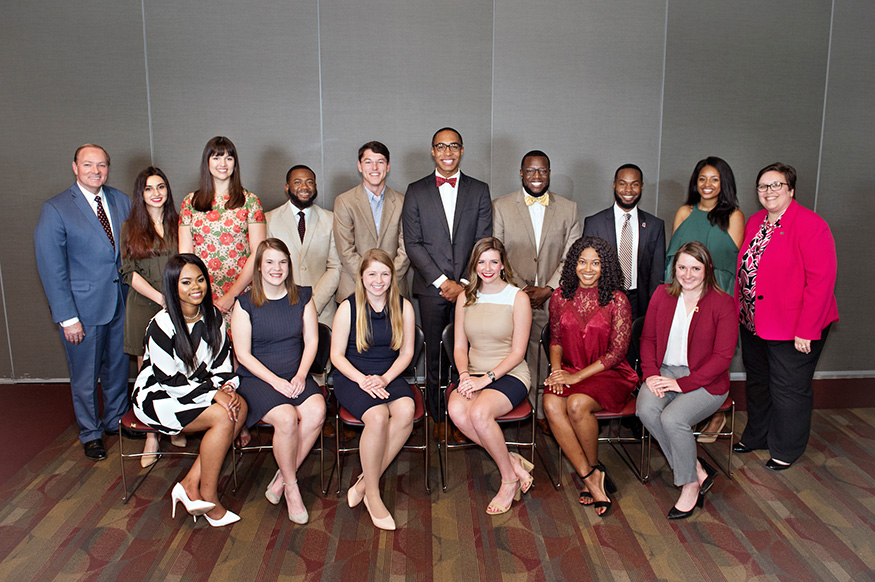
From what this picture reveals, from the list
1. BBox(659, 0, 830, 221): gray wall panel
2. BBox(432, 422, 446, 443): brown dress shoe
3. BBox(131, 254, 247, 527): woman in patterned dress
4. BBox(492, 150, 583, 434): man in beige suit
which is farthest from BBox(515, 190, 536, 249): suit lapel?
BBox(131, 254, 247, 527): woman in patterned dress

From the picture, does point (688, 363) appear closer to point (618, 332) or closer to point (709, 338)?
point (709, 338)

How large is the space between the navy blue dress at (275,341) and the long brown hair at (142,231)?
803mm

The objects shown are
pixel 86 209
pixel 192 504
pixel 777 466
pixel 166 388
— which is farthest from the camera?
pixel 86 209

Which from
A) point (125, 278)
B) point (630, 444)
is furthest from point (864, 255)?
point (125, 278)

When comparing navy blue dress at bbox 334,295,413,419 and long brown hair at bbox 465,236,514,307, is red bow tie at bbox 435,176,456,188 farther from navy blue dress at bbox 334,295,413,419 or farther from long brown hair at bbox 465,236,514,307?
navy blue dress at bbox 334,295,413,419

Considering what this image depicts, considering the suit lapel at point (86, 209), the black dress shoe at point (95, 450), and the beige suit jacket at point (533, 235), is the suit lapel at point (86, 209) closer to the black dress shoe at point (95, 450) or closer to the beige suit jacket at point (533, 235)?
the black dress shoe at point (95, 450)

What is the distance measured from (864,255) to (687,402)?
10.2ft

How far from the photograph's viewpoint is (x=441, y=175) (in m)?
4.46

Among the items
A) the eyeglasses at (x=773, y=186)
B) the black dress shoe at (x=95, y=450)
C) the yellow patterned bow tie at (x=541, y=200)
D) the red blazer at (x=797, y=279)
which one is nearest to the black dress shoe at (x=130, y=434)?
the black dress shoe at (x=95, y=450)

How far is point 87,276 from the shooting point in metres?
4.18

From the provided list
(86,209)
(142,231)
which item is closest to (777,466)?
(142,231)

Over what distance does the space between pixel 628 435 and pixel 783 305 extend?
138 centimetres

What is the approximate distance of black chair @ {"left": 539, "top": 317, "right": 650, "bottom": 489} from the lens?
377 centimetres

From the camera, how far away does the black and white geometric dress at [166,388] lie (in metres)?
3.43
